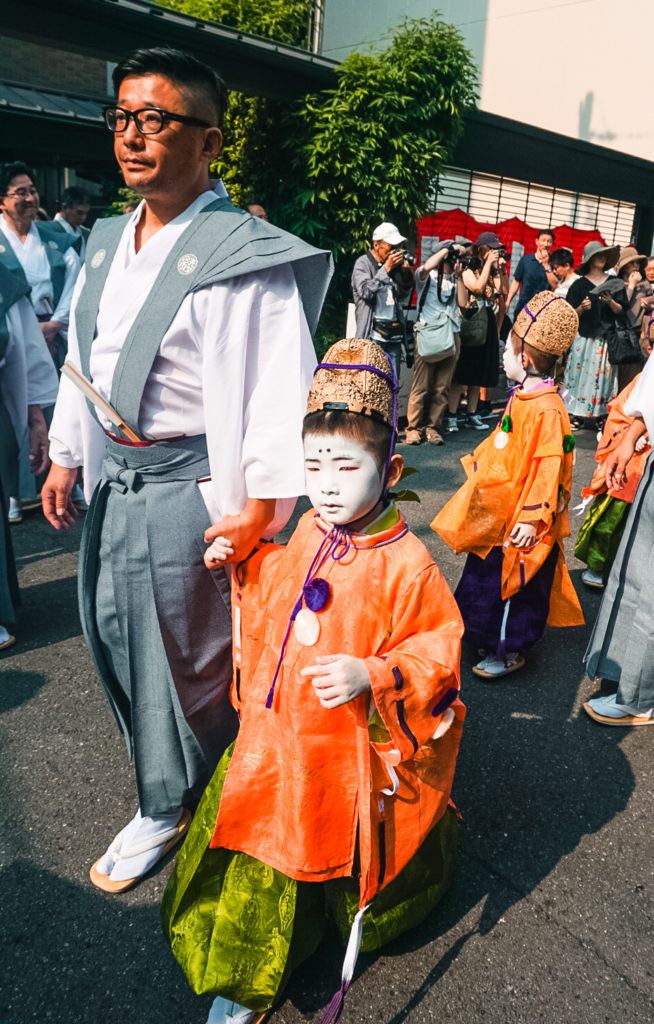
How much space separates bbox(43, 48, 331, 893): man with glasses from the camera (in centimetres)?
175

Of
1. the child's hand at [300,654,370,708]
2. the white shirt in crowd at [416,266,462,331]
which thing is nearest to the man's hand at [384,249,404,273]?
the white shirt in crowd at [416,266,462,331]

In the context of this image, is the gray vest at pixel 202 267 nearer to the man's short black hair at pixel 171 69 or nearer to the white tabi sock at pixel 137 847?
the man's short black hair at pixel 171 69

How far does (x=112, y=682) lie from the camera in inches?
85.6

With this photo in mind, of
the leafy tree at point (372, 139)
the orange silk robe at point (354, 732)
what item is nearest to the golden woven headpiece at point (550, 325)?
the orange silk robe at point (354, 732)

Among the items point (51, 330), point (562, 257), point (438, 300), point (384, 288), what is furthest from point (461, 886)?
point (562, 257)

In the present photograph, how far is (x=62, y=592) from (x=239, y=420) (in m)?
2.44

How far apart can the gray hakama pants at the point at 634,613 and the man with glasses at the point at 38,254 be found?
3339mm

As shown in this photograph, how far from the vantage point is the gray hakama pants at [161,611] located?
192 centimetres

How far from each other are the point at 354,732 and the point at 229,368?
870mm

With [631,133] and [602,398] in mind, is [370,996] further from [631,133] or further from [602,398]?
[631,133]

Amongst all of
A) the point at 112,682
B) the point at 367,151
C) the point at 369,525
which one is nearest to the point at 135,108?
the point at 369,525

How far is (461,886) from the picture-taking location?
6.95 feet

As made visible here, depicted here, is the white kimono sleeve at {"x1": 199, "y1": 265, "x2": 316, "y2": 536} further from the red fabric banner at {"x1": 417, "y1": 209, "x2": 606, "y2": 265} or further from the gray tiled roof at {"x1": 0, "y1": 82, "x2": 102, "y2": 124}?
the gray tiled roof at {"x1": 0, "y1": 82, "x2": 102, "y2": 124}

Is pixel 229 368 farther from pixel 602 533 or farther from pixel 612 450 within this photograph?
pixel 602 533
